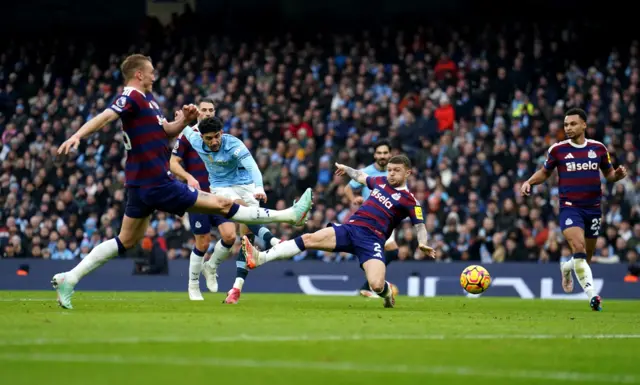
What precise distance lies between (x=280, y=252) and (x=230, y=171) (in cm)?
212

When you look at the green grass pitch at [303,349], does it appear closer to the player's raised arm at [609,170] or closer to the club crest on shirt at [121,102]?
the club crest on shirt at [121,102]

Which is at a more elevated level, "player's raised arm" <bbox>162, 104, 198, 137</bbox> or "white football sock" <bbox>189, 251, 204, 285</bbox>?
"player's raised arm" <bbox>162, 104, 198, 137</bbox>

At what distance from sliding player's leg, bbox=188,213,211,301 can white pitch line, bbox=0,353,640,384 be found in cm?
852

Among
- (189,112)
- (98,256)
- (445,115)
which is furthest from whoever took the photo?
(445,115)

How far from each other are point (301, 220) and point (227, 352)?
473 centimetres

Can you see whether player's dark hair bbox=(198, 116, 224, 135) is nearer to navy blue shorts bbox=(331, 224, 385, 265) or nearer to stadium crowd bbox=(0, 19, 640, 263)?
navy blue shorts bbox=(331, 224, 385, 265)

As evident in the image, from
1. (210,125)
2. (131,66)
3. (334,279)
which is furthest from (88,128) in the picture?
(334,279)

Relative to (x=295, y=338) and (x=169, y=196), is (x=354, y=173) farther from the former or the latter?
(x=295, y=338)

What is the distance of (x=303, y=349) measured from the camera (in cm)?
704

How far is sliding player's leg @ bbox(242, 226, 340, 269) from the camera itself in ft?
41.6

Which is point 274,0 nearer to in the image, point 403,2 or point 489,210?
point 403,2

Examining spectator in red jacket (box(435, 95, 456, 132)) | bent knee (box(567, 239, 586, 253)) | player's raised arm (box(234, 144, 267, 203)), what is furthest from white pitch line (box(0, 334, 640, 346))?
spectator in red jacket (box(435, 95, 456, 132))

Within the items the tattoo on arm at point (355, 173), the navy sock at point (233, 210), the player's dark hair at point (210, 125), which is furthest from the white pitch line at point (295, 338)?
the tattoo on arm at point (355, 173)

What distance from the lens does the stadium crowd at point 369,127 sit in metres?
22.5
